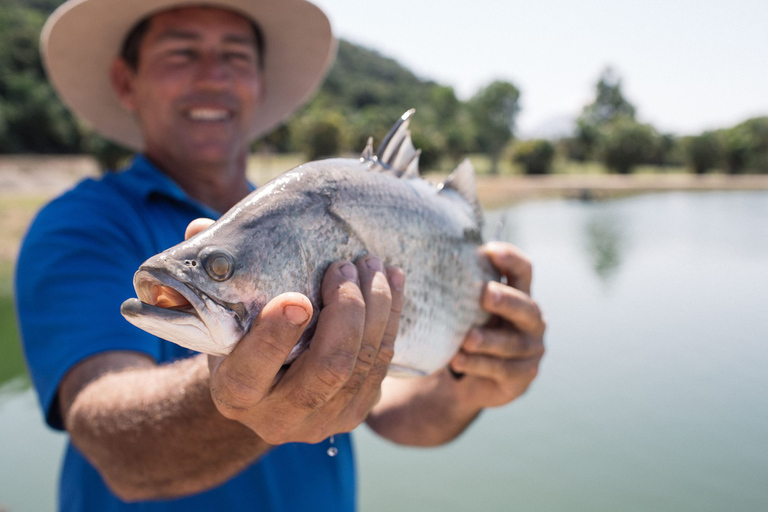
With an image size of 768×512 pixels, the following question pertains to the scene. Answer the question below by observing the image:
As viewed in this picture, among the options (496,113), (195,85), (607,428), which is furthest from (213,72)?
(496,113)

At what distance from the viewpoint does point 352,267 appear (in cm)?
126

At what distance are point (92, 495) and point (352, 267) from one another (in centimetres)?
160

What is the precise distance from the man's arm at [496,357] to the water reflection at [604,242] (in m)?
11.5

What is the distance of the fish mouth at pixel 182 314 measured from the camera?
3.31ft

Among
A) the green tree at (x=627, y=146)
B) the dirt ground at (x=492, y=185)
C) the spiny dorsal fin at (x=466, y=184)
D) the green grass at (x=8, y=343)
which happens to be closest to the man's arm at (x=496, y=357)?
the spiny dorsal fin at (x=466, y=184)

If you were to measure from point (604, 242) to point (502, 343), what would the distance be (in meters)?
16.8

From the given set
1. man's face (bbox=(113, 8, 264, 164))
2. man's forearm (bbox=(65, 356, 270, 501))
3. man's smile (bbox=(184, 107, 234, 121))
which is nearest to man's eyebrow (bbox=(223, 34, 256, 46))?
man's face (bbox=(113, 8, 264, 164))

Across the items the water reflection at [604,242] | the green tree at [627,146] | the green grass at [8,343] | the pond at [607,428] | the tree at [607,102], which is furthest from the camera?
the tree at [607,102]

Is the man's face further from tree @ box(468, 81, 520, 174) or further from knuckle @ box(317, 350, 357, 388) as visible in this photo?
tree @ box(468, 81, 520, 174)

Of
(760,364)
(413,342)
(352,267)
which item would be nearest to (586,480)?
(760,364)

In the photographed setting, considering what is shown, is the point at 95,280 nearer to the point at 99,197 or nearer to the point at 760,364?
the point at 99,197

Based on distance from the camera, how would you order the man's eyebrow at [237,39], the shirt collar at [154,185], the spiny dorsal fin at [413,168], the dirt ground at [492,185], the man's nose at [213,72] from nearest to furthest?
the spiny dorsal fin at [413,168], the shirt collar at [154,185], the man's nose at [213,72], the man's eyebrow at [237,39], the dirt ground at [492,185]

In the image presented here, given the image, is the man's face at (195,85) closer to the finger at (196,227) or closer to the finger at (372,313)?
the finger at (196,227)

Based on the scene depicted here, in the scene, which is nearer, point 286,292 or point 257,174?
point 286,292
